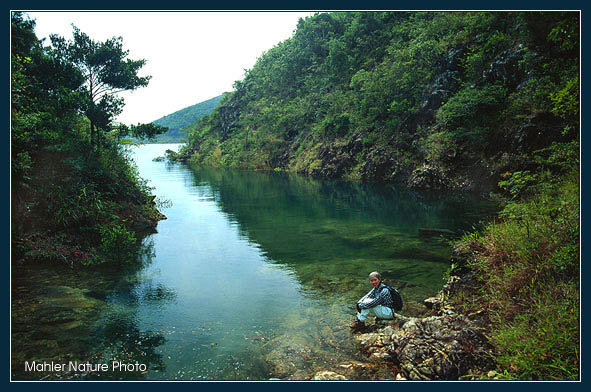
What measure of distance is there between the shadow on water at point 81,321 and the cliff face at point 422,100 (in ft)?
35.8

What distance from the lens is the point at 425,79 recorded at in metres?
39.2

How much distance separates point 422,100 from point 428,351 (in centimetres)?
3679

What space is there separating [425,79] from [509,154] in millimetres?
15580

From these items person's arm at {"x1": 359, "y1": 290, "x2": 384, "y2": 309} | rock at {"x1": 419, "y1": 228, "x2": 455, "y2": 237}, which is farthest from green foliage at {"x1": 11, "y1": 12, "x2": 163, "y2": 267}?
rock at {"x1": 419, "y1": 228, "x2": 455, "y2": 237}

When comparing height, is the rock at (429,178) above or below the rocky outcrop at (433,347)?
above

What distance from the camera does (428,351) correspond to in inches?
250

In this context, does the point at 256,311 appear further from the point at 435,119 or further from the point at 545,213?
the point at 435,119

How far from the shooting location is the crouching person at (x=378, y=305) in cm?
826

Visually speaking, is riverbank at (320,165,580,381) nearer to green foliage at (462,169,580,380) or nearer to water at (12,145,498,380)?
green foliage at (462,169,580,380)

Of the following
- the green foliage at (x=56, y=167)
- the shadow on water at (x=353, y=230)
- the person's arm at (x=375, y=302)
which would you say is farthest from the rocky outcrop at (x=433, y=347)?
the green foliage at (x=56, y=167)

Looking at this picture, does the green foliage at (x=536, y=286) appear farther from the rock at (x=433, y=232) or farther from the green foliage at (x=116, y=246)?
the green foliage at (x=116, y=246)

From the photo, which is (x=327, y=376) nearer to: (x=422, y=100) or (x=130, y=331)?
(x=130, y=331)

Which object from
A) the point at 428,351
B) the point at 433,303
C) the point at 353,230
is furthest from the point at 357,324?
the point at 353,230

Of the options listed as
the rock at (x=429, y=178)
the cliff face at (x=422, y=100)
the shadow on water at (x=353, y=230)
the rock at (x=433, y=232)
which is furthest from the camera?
the rock at (x=429, y=178)
